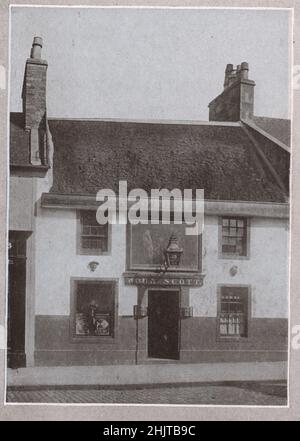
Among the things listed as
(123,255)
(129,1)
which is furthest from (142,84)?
(123,255)

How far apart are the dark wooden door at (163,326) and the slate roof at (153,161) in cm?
114

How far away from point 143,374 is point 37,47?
3.12 m

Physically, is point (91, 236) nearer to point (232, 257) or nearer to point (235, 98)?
point (232, 257)

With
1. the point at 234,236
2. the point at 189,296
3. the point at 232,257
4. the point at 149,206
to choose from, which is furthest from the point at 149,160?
the point at 189,296

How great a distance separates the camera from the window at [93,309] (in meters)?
7.27

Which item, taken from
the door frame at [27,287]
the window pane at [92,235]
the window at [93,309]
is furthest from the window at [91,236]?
the door frame at [27,287]

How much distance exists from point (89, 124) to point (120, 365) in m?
2.28

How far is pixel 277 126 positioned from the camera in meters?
7.11

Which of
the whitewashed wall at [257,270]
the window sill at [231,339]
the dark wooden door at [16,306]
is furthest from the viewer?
the window sill at [231,339]

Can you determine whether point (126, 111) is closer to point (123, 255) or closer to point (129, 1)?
point (129, 1)

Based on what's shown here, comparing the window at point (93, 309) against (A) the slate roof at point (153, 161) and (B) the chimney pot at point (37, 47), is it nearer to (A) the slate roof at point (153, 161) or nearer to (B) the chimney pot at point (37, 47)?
(A) the slate roof at point (153, 161)

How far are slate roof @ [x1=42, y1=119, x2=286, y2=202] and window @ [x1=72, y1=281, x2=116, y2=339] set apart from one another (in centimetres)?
93

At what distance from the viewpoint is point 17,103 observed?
6.70 meters
